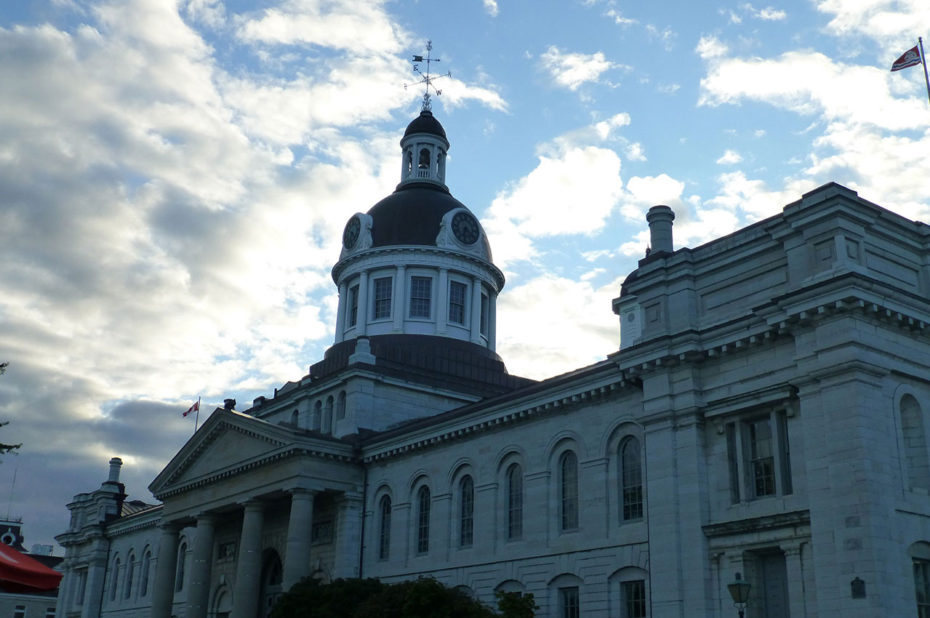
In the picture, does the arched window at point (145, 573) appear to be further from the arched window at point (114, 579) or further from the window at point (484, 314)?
the window at point (484, 314)

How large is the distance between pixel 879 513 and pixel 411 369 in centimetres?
2749

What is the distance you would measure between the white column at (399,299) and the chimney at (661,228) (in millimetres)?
22221

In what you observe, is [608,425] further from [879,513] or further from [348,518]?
[348,518]

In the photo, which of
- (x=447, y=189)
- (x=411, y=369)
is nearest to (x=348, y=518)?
(x=411, y=369)

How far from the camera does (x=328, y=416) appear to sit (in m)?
47.7

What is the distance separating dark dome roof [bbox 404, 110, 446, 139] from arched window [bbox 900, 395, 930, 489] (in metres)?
37.7

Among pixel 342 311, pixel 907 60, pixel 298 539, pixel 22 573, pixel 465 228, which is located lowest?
pixel 22 573

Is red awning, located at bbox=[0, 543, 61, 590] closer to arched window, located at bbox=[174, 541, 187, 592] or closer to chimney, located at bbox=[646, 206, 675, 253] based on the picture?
chimney, located at bbox=[646, 206, 675, 253]

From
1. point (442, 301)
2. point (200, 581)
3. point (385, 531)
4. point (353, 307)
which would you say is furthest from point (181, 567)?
point (442, 301)

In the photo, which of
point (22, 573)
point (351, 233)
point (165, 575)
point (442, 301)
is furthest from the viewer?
point (351, 233)

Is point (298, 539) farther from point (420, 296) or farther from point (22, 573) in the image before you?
point (22, 573)

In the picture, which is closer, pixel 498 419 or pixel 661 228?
pixel 661 228

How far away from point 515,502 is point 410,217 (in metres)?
22.6

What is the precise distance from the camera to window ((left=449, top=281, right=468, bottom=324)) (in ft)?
177
